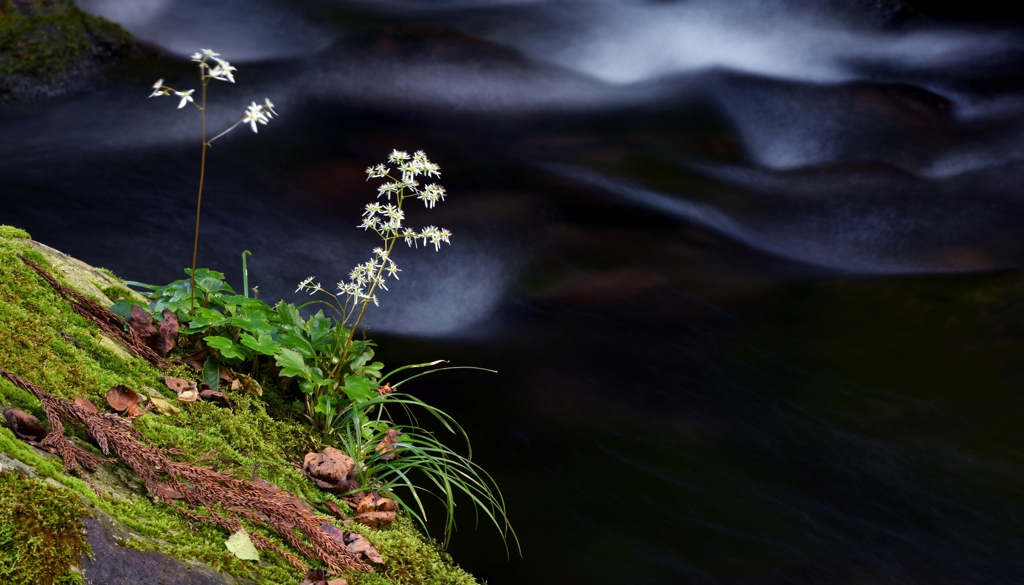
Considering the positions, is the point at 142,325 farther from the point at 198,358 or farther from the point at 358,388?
the point at 358,388

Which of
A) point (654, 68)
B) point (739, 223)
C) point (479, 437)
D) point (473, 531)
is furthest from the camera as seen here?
point (654, 68)

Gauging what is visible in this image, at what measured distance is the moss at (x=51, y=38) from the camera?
21.4 ft

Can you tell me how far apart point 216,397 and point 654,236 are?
3.98 metres

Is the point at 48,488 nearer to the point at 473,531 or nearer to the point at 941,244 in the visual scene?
the point at 473,531

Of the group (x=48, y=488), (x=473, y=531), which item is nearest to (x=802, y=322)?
(x=473, y=531)

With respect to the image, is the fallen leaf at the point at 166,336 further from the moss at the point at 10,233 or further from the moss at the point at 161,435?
the moss at the point at 10,233

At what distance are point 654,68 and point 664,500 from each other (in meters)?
5.38

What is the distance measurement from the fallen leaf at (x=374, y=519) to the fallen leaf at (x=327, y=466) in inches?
6.5

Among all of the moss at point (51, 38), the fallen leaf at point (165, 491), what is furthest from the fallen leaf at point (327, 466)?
the moss at point (51, 38)

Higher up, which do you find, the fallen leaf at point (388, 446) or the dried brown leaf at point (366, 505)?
the fallen leaf at point (388, 446)

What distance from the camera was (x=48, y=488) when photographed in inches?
52.1

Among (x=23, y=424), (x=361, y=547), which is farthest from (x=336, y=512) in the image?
(x=23, y=424)

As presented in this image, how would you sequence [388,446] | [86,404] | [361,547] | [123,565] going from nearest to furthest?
[123,565] < [86,404] < [361,547] < [388,446]

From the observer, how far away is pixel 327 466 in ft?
8.15
